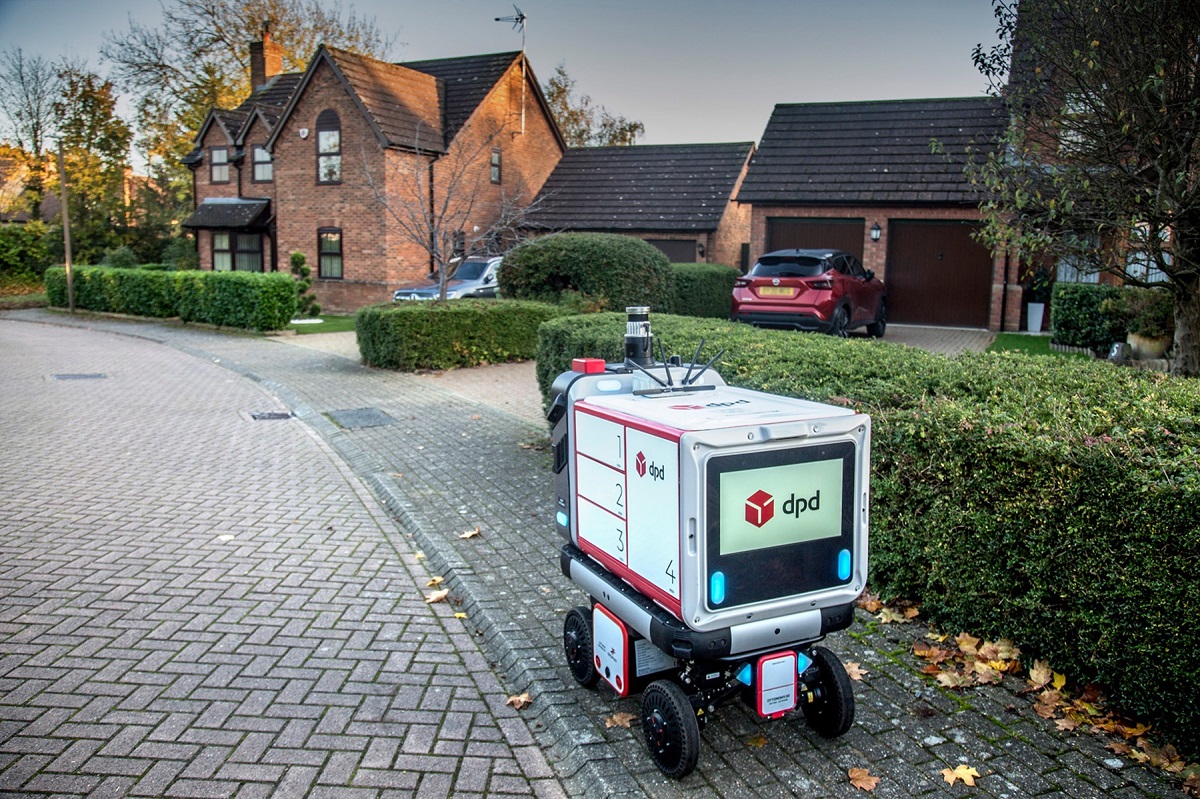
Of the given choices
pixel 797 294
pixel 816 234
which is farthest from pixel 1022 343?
pixel 816 234

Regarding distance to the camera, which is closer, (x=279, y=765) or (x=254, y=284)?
(x=279, y=765)

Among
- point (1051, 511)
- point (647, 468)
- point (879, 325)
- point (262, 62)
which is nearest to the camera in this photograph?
point (647, 468)

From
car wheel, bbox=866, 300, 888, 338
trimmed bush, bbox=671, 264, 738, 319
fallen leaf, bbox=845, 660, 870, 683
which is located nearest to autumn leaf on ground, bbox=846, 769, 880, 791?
fallen leaf, bbox=845, 660, 870, 683

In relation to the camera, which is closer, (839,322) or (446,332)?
(446,332)

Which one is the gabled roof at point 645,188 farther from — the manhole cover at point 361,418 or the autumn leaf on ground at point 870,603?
the autumn leaf on ground at point 870,603

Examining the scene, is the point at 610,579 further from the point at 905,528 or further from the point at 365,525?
the point at 365,525

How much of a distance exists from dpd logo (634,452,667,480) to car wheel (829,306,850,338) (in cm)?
1406

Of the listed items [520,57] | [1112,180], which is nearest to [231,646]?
[1112,180]

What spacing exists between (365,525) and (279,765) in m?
3.60

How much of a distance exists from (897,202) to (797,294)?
7.11m

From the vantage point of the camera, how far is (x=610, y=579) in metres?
3.98

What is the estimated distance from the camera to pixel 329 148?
28344 millimetres

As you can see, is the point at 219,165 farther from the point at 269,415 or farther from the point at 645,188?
the point at 269,415

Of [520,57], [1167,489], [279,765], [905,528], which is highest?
[520,57]
